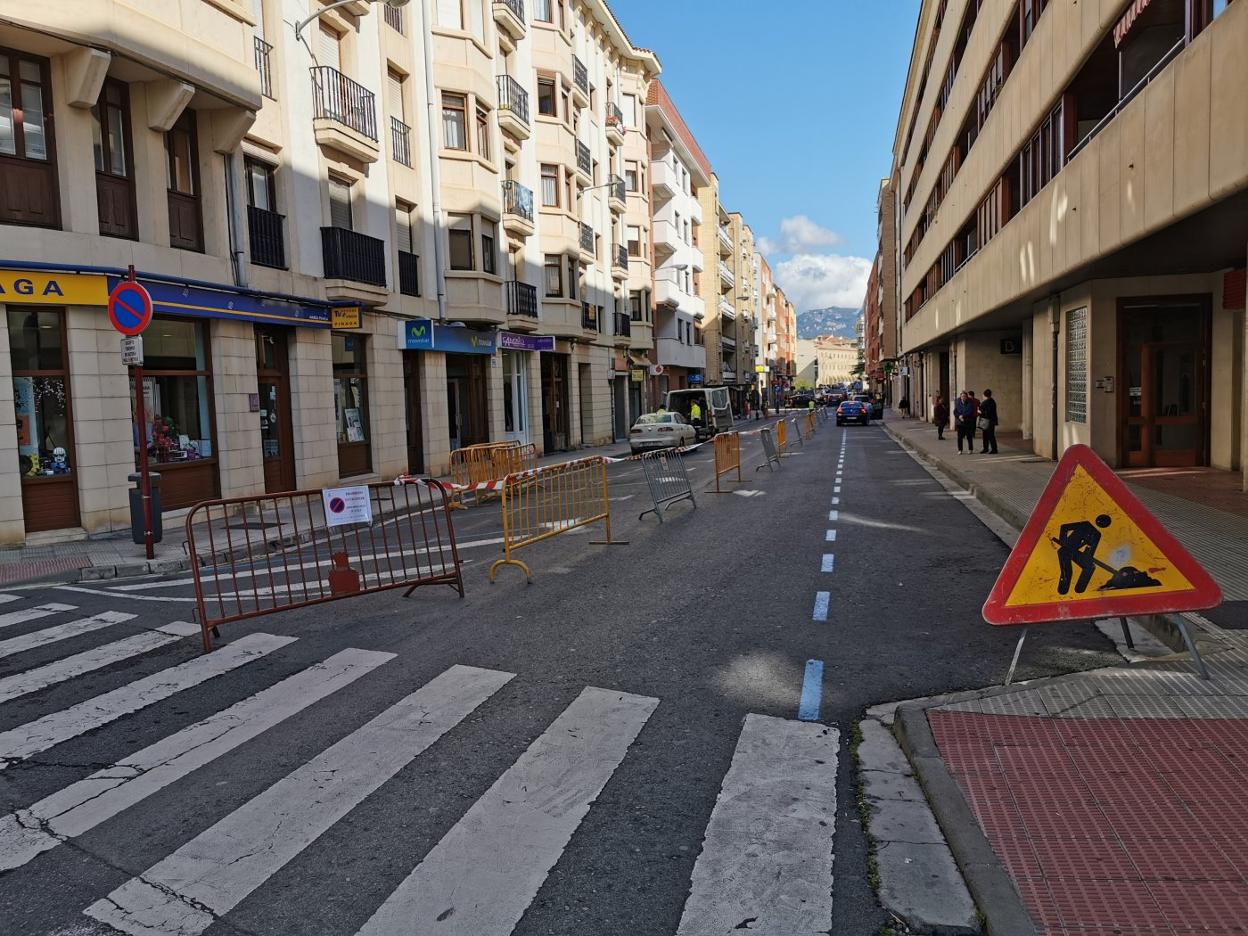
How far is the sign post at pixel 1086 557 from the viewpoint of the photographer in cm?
556

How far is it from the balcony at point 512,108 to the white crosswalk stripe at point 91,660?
23.2 meters

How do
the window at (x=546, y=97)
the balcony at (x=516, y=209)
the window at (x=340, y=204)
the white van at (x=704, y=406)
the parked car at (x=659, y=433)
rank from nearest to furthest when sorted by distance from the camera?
1. the window at (x=340, y=204)
2. the balcony at (x=516, y=209)
3. the parked car at (x=659, y=433)
4. the window at (x=546, y=97)
5. the white van at (x=704, y=406)

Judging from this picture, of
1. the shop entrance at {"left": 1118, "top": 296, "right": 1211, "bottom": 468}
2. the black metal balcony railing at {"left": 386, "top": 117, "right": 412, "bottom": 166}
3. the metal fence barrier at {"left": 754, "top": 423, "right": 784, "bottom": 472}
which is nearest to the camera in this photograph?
the shop entrance at {"left": 1118, "top": 296, "right": 1211, "bottom": 468}

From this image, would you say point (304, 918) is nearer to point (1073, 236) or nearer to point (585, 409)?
point (1073, 236)

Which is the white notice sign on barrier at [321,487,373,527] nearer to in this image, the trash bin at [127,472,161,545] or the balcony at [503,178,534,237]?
the trash bin at [127,472,161,545]

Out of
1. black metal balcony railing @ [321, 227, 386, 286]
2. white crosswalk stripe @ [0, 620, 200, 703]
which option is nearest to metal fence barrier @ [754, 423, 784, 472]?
black metal balcony railing @ [321, 227, 386, 286]

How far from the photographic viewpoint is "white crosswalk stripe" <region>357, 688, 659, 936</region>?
11.0 feet

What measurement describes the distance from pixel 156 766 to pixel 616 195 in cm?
3913

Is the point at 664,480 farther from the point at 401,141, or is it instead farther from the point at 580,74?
the point at 580,74

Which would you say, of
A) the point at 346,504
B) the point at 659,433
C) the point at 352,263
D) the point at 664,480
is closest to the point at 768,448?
the point at 659,433

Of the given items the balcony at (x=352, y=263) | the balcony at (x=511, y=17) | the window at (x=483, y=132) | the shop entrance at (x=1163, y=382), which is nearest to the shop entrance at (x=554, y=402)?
the window at (x=483, y=132)

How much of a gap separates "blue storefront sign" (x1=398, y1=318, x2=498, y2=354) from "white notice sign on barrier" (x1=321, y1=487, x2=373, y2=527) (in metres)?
14.7

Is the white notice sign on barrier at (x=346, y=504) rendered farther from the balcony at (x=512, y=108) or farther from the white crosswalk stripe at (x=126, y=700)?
the balcony at (x=512, y=108)

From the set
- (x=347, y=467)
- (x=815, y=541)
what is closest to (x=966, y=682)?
(x=815, y=541)
